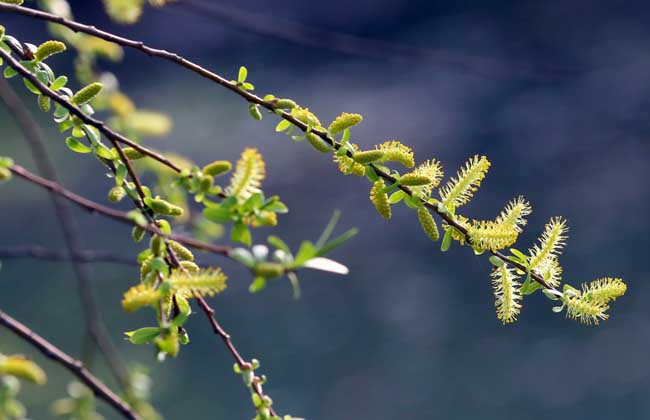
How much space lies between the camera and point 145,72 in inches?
233

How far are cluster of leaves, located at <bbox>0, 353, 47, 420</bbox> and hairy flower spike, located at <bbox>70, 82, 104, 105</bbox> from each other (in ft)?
0.85

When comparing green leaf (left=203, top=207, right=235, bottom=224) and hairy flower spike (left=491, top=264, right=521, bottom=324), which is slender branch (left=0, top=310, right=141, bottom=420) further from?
hairy flower spike (left=491, top=264, right=521, bottom=324)

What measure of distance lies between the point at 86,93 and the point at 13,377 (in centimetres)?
27

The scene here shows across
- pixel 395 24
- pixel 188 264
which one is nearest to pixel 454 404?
pixel 188 264

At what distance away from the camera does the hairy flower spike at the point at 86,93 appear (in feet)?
2.31

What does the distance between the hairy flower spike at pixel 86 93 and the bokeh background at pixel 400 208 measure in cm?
90

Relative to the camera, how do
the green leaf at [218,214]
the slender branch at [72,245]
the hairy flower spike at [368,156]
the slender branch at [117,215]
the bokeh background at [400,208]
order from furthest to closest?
the bokeh background at [400,208], the slender branch at [72,245], the hairy flower spike at [368,156], the green leaf at [218,214], the slender branch at [117,215]

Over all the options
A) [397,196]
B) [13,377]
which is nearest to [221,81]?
[397,196]

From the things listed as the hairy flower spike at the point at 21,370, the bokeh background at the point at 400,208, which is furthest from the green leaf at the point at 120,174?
the bokeh background at the point at 400,208

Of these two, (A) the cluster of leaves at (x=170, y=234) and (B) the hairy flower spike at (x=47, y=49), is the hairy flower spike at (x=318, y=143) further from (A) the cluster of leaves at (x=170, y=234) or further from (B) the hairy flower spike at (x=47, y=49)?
(B) the hairy flower spike at (x=47, y=49)

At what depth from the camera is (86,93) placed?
2.32 ft

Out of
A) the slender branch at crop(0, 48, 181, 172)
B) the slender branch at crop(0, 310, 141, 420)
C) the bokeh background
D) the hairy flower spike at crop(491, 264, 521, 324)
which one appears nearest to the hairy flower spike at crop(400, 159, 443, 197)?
the hairy flower spike at crop(491, 264, 521, 324)

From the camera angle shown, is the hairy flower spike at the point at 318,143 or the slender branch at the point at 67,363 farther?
the hairy flower spike at the point at 318,143

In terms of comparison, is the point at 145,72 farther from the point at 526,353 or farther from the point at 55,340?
the point at 526,353
